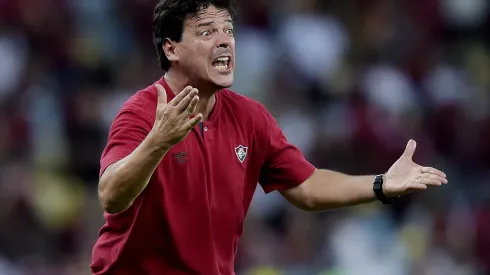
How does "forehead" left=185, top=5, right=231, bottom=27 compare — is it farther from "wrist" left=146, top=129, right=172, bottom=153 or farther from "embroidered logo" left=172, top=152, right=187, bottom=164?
"wrist" left=146, top=129, right=172, bottom=153

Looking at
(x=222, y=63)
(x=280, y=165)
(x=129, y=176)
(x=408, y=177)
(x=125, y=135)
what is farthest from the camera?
(x=280, y=165)

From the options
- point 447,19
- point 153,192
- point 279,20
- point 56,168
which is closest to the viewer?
point 153,192

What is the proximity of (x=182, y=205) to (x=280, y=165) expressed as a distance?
724 millimetres

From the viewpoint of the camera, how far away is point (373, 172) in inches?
381

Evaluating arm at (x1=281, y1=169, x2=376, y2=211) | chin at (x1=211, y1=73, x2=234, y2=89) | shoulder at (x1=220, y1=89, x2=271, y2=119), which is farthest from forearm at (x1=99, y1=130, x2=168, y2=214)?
arm at (x1=281, y1=169, x2=376, y2=211)

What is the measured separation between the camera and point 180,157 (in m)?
5.10

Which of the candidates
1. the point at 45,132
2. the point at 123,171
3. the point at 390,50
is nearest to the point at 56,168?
the point at 45,132

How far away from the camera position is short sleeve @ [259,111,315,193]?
5.57m

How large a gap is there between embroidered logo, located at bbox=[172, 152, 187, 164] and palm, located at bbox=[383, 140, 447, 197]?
0.99 meters

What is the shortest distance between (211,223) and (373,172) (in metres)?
4.69

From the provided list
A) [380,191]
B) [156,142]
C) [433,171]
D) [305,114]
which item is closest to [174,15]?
[156,142]

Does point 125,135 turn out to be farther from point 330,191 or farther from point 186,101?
point 330,191

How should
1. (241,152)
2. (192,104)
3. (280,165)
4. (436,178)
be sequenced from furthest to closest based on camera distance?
(280,165)
(241,152)
(436,178)
(192,104)

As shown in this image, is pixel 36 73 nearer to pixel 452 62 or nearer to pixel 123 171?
pixel 452 62
